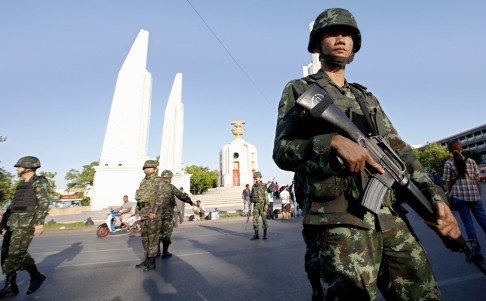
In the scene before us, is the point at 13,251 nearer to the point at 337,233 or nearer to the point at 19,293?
the point at 19,293

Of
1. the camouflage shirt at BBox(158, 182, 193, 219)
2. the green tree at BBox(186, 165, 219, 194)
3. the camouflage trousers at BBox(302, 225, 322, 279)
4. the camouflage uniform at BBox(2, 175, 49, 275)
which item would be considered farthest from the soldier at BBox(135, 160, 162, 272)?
the green tree at BBox(186, 165, 219, 194)

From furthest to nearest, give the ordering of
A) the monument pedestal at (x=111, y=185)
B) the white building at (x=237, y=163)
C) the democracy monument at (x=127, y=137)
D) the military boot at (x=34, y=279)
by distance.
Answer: the white building at (x=237, y=163) < the democracy monument at (x=127, y=137) < the monument pedestal at (x=111, y=185) < the military boot at (x=34, y=279)

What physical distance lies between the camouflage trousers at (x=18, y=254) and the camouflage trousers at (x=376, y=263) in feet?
15.1

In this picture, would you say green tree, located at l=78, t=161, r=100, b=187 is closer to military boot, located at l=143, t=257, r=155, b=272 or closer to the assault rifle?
military boot, located at l=143, t=257, r=155, b=272

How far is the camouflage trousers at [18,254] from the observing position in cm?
383

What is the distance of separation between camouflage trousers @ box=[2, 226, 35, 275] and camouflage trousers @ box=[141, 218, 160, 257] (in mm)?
1726

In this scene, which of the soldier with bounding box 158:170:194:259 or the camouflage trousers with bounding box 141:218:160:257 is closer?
the camouflage trousers with bounding box 141:218:160:257

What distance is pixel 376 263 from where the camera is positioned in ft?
4.49

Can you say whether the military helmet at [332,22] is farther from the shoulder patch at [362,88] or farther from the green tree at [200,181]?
the green tree at [200,181]

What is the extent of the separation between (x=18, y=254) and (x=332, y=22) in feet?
16.8

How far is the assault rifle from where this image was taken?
1.34m

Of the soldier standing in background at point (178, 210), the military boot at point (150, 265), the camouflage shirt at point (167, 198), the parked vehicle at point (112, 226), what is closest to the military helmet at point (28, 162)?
the camouflage shirt at point (167, 198)

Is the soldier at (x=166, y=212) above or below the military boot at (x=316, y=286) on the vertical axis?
above

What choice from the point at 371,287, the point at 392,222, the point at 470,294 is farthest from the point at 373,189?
the point at 470,294
